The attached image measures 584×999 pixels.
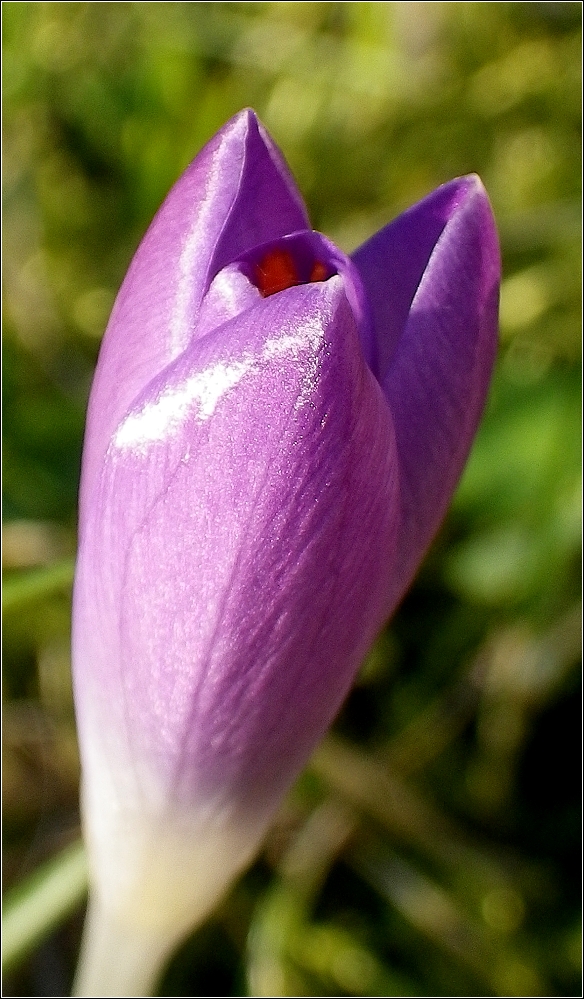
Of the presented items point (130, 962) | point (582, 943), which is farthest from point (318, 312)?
point (582, 943)

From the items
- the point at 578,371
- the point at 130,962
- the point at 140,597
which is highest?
the point at 140,597

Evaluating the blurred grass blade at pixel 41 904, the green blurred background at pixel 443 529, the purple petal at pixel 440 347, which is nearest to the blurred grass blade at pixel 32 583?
the green blurred background at pixel 443 529

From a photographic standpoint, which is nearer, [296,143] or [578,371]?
[578,371]

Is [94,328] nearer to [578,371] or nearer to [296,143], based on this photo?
[296,143]

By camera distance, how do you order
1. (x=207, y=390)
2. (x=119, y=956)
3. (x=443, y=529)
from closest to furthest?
(x=207, y=390) → (x=119, y=956) → (x=443, y=529)

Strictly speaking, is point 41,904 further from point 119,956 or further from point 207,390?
point 207,390

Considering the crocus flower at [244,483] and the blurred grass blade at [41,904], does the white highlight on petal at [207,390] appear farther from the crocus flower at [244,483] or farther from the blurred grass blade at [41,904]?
the blurred grass blade at [41,904]

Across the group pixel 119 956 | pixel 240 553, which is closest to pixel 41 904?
pixel 119 956
